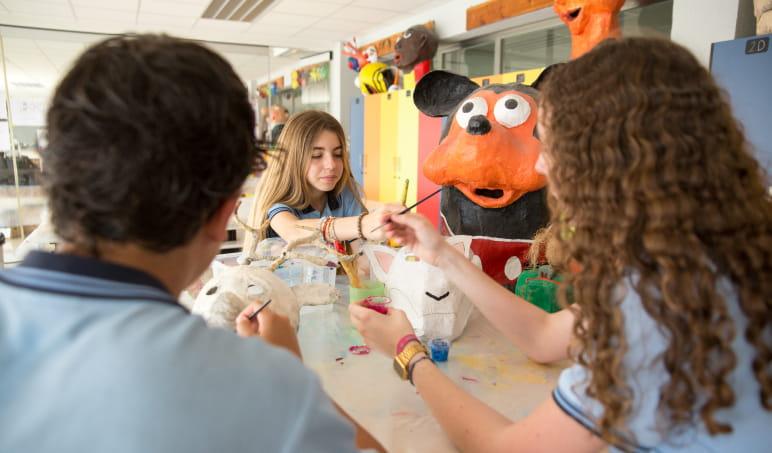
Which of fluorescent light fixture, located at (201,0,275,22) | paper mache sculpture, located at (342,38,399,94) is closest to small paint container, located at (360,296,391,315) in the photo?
paper mache sculpture, located at (342,38,399,94)

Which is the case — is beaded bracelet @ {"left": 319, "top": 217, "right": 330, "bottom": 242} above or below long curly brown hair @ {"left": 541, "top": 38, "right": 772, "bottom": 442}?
below

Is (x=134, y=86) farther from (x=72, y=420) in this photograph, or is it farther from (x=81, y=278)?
(x=72, y=420)

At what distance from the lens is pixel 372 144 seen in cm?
504

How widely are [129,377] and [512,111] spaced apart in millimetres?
1556

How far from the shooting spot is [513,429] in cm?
75

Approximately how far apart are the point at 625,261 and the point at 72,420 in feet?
1.95

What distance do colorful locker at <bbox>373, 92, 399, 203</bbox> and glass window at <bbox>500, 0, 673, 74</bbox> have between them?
1003 millimetres

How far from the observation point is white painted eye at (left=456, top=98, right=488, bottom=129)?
5.90ft

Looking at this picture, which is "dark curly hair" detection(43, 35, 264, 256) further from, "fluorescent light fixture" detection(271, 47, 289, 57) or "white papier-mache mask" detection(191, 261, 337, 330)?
"fluorescent light fixture" detection(271, 47, 289, 57)

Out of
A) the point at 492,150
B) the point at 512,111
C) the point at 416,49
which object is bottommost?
the point at 492,150

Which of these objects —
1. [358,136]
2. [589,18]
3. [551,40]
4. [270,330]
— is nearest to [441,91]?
[589,18]

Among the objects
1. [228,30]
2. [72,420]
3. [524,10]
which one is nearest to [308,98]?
[228,30]

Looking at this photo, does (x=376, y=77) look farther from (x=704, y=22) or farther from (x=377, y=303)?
(x=377, y=303)

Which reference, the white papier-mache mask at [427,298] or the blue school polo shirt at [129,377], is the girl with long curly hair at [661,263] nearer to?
the blue school polo shirt at [129,377]
